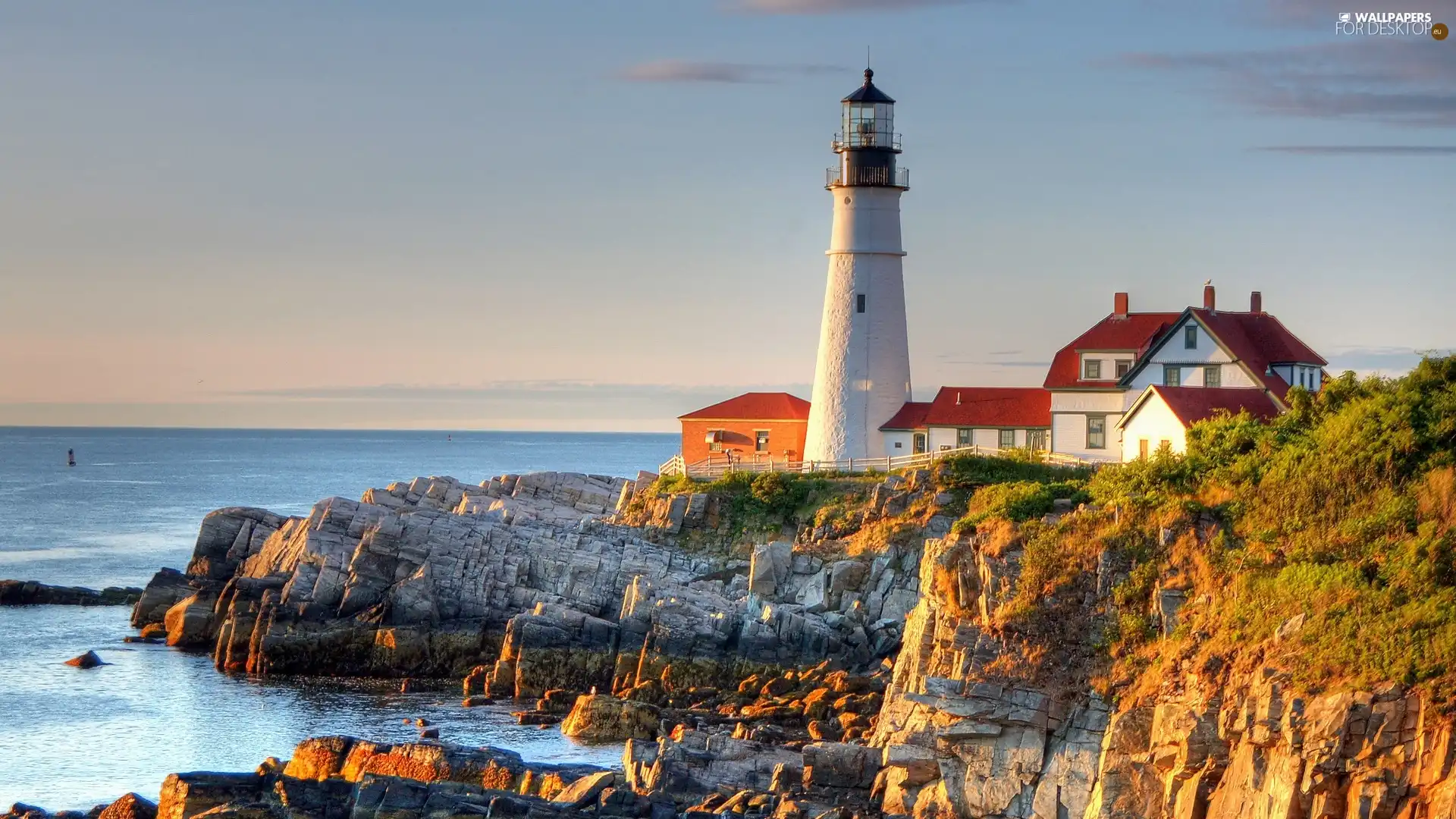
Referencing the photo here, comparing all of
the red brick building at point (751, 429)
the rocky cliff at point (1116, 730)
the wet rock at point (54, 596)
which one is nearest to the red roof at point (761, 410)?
the red brick building at point (751, 429)

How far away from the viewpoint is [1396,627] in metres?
21.8

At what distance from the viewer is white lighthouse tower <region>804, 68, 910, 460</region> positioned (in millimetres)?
54344

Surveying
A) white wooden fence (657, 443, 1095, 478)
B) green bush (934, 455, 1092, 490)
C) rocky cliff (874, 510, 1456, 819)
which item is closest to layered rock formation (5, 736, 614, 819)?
rocky cliff (874, 510, 1456, 819)

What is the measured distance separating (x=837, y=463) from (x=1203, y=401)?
42.2 ft

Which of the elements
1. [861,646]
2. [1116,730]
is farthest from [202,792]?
[861,646]

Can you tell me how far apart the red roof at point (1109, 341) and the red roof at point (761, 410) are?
998 cm

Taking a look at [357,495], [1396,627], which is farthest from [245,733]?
[357,495]

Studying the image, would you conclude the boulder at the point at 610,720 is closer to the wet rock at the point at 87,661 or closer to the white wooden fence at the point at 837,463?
the wet rock at the point at 87,661

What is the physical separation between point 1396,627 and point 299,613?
29733 millimetres

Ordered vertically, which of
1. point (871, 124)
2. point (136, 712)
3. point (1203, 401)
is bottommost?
point (136, 712)

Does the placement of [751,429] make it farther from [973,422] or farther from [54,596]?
[54,596]

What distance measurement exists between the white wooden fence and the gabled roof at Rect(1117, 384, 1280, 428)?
3531 mm

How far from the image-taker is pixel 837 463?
177ft

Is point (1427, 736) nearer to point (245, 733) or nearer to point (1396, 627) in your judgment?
point (1396, 627)
